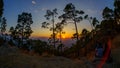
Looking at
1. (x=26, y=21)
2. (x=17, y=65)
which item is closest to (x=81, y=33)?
(x=26, y=21)

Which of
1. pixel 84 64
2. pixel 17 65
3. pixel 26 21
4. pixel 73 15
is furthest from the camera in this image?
pixel 26 21

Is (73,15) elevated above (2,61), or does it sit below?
above

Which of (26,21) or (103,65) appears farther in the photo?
(26,21)

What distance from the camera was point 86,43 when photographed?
65.4 m

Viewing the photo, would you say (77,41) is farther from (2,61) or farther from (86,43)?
(2,61)

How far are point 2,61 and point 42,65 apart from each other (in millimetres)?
2967

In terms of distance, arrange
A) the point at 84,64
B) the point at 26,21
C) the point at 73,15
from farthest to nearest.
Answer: the point at 26,21
the point at 73,15
the point at 84,64

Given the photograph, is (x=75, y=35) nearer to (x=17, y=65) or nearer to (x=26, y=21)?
(x=26, y=21)

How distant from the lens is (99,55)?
19250 millimetres

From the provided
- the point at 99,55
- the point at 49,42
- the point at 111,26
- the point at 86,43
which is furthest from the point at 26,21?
the point at 99,55

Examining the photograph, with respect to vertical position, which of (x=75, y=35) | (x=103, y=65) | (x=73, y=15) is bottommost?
(x=103, y=65)

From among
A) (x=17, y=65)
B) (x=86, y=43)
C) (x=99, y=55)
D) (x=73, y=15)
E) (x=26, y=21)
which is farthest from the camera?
(x=26, y=21)

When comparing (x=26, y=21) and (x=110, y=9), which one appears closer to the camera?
(x=110, y=9)

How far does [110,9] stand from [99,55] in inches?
1491
